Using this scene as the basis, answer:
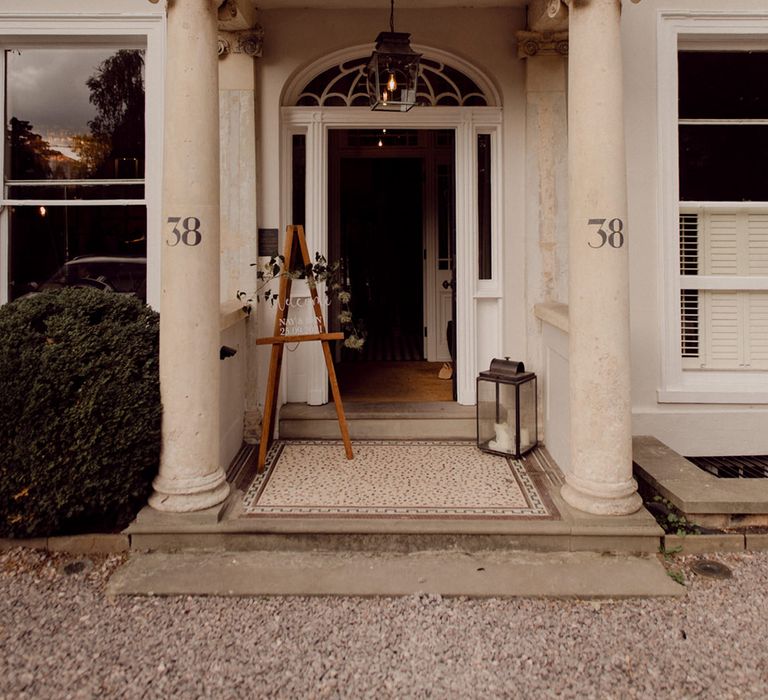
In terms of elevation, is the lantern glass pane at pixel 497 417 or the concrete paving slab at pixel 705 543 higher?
the lantern glass pane at pixel 497 417

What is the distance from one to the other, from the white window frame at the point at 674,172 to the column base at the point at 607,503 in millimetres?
1651

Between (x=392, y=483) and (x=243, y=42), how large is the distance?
3.38 m

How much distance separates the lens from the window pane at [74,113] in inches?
191

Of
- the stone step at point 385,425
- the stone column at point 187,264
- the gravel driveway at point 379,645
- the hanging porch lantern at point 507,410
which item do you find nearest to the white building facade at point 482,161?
the hanging porch lantern at point 507,410

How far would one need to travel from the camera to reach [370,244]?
37.5 feet

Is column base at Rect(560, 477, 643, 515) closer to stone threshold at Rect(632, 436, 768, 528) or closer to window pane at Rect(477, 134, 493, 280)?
stone threshold at Rect(632, 436, 768, 528)

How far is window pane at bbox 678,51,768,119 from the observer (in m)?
4.96

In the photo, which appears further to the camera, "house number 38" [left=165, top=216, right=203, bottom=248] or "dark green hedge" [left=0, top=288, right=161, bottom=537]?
"house number 38" [left=165, top=216, right=203, bottom=248]

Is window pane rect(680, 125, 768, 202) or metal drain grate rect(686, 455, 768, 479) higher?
window pane rect(680, 125, 768, 202)

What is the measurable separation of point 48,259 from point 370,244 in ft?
23.0

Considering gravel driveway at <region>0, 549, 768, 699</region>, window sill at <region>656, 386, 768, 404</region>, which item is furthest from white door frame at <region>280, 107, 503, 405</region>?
gravel driveway at <region>0, 549, 768, 699</region>

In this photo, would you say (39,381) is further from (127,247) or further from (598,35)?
(598,35)

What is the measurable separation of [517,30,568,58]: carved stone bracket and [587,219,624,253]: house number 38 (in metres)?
2.05

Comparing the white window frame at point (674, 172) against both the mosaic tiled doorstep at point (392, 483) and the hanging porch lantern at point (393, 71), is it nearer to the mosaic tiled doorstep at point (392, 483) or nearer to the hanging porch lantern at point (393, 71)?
the mosaic tiled doorstep at point (392, 483)
